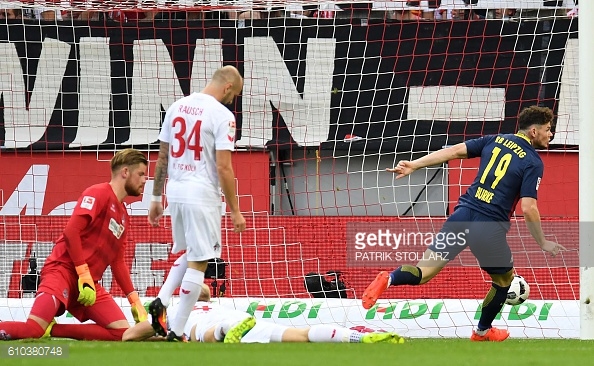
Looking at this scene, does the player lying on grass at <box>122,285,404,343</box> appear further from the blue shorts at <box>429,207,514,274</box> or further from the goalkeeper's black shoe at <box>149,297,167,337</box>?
the blue shorts at <box>429,207,514,274</box>

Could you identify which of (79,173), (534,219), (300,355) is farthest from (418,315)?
(79,173)

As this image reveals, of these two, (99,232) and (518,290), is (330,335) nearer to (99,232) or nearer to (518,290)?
(99,232)

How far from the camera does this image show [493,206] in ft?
27.5

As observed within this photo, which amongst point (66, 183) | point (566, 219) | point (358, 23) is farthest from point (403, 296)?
point (66, 183)

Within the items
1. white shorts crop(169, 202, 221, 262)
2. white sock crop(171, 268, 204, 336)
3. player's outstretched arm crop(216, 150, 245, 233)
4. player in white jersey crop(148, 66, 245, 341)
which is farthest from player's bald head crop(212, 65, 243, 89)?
white sock crop(171, 268, 204, 336)

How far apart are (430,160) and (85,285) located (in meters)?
2.84

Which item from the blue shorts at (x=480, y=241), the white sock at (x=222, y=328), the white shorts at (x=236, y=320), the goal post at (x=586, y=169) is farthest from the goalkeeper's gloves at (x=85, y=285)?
the goal post at (x=586, y=169)

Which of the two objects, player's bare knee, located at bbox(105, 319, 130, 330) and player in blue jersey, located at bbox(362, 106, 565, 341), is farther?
player in blue jersey, located at bbox(362, 106, 565, 341)

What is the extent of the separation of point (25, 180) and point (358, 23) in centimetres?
508

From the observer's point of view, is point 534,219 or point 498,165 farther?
point 498,165

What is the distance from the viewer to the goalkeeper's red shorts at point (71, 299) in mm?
7766

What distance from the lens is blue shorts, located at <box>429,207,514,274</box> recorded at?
8.30 m

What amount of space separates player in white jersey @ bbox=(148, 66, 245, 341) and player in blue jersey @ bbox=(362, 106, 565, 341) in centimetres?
180

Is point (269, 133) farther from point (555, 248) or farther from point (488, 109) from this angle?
point (555, 248)
